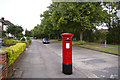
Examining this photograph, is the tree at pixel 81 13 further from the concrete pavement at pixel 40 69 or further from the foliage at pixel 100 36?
the concrete pavement at pixel 40 69

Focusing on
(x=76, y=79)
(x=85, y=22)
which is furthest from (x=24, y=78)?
(x=85, y=22)

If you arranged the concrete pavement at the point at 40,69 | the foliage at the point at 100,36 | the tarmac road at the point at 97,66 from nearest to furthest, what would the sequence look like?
the concrete pavement at the point at 40,69 < the tarmac road at the point at 97,66 < the foliage at the point at 100,36

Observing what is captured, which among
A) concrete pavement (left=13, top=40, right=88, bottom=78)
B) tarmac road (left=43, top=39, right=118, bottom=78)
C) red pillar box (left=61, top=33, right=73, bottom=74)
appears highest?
red pillar box (left=61, top=33, right=73, bottom=74)

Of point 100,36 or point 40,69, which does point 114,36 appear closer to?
point 100,36

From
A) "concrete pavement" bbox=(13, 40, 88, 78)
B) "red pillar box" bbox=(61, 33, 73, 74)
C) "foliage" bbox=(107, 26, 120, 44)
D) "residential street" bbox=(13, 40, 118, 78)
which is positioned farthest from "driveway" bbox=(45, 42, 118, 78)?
"foliage" bbox=(107, 26, 120, 44)

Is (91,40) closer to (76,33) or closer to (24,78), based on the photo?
(76,33)

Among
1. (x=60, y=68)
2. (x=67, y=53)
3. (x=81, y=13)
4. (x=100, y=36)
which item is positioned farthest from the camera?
(x=100, y=36)

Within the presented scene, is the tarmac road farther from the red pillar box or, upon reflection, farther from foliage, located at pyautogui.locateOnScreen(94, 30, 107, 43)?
foliage, located at pyautogui.locateOnScreen(94, 30, 107, 43)

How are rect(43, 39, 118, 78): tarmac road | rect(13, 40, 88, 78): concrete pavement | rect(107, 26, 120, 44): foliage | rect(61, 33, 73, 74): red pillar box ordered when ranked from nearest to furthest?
rect(13, 40, 88, 78): concrete pavement
rect(61, 33, 73, 74): red pillar box
rect(43, 39, 118, 78): tarmac road
rect(107, 26, 120, 44): foliage

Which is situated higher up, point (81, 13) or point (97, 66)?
point (81, 13)

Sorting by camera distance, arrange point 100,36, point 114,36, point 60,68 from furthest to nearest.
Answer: point 100,36 < point 114,36 < point 60,68

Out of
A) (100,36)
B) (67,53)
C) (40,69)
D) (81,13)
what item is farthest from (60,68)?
(100,36)

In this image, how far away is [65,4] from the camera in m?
16.4

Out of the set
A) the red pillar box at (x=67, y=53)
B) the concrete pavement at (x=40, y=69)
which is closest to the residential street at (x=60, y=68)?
the concrete pavement at (x=40, y=69)
